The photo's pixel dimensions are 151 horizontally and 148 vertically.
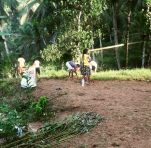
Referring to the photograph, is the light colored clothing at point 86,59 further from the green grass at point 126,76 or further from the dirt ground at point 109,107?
the green grass at point 126,76

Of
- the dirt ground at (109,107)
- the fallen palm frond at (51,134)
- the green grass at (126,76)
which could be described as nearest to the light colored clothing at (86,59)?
the dirt ground at (109,107)

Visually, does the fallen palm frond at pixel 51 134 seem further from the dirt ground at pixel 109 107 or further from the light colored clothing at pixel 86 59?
the light colored clothing at pixel 86 59

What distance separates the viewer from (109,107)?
36.3 feet

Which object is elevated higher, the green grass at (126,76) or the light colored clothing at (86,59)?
the light colored clothing at (86,59)

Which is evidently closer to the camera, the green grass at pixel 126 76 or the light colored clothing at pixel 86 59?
the light colored clothing at pixel 86 59

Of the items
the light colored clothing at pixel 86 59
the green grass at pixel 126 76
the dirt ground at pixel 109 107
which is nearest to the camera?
the dirt ground at pixel 109 107

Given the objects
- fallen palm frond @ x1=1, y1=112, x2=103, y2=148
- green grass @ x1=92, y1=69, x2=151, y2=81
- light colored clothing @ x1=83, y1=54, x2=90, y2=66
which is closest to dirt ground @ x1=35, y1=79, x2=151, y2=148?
green grass @ x1=92, y1=69, x2=151, y2=81

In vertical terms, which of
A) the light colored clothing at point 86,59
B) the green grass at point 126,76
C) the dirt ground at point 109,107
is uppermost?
the light colored clothing at point 86,59

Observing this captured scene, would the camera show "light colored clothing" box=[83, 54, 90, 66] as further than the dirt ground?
Yes

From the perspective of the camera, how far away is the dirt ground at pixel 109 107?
8633 mm

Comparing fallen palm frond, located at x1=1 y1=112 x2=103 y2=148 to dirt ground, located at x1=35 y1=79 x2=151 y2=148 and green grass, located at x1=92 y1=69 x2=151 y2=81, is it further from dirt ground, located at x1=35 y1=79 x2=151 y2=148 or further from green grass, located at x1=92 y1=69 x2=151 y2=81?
green grass, located at x1=92 y1=69 x2=151 y2=81

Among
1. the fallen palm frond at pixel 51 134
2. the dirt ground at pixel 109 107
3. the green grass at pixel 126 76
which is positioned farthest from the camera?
the green grass at pixel 126 76

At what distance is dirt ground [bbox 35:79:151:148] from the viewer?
863 centimetres

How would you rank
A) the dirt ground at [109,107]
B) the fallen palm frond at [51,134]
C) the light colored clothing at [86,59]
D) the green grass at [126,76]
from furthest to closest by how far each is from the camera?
the green grass at [126,76], the light colored clothing at [86,59], the dirt ground at [109,107], the fallen palm frond at [51,134]
